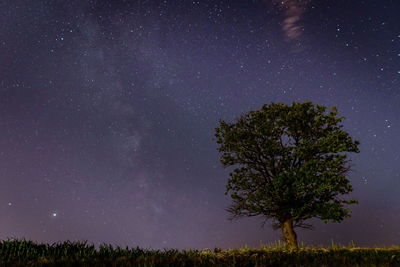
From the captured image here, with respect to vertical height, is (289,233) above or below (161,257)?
above

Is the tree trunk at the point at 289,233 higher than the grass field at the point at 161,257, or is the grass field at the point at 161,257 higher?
the tree trunk at the point at 289,233

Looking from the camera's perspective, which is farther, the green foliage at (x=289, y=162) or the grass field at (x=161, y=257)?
the green foliage at (x=289, y=162)

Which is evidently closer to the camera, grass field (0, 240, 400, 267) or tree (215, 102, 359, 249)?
grass field (0, 240, 400, 267)

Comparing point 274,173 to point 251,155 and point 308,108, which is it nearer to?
point 251,155

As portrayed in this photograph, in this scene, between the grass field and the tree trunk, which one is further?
the tree trunk

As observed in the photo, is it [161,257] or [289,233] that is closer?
[161,257]

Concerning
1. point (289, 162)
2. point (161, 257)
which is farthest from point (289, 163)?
point (161, 257)

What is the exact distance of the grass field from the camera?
31.8ft

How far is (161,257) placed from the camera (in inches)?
422

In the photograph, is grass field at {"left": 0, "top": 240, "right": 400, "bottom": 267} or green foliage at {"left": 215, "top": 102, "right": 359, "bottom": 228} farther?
green foliage at {"left": 215, "top": 102, "right": 359, "bottom": 228}

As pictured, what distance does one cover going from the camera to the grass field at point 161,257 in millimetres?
9688

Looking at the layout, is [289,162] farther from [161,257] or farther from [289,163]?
[161,257]

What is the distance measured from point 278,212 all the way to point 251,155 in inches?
171

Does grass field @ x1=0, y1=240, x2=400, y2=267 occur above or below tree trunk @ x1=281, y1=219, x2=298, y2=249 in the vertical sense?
below
